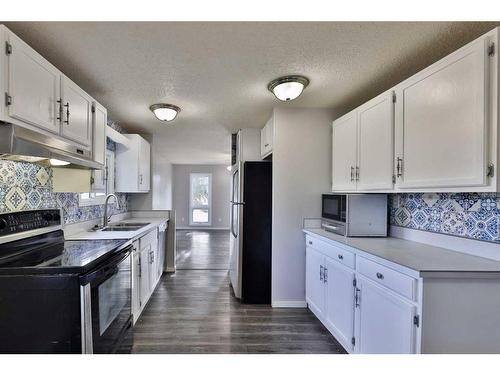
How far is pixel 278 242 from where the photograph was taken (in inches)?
113

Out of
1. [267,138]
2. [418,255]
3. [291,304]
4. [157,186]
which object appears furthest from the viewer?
[157,186]

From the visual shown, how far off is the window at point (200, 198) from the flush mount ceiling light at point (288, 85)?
6.72 m

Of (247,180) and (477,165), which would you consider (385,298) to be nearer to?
(477,165)

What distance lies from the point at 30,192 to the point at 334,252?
2.37 meters

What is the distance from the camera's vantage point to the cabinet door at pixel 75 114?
1.72 meters

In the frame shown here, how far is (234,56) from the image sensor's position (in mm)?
1736

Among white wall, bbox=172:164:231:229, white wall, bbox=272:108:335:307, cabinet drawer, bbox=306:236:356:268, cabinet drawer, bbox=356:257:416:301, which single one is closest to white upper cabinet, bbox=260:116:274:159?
white wall, bbox=272:108:335:307

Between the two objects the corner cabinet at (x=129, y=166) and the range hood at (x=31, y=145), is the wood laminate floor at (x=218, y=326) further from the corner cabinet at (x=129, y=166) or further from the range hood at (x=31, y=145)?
the range hood at (x=31, y=145)

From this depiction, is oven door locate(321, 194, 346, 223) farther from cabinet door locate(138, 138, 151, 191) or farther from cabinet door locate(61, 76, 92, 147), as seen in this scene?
cabinet door locate(138, 138, 151, 191)

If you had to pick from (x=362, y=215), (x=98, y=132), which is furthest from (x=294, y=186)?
(x=98, y=132)

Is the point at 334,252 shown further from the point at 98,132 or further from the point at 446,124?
the point at 98,132

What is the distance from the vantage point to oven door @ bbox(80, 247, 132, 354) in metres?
1.34

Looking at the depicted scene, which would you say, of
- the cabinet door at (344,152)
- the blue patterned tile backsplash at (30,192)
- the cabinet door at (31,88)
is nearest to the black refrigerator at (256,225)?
the cabinet door at (344,152)

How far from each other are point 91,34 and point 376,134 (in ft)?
6.80
